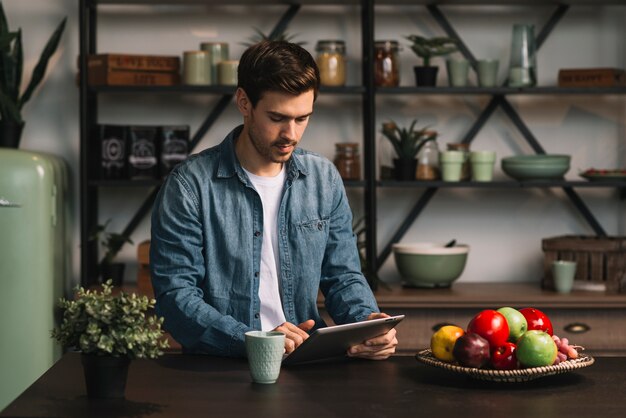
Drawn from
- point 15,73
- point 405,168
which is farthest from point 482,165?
point 15,73

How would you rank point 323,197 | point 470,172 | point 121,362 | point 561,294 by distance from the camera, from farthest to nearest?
point 470,172 → point 561,294 → point 323,197 → point 121,362

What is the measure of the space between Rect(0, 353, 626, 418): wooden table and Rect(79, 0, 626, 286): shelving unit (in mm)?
1935

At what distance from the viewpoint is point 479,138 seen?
14.5 feet

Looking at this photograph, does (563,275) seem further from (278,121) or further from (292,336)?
(292,336)

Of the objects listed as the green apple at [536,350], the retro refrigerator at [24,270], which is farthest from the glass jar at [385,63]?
the green apple at [536,350]

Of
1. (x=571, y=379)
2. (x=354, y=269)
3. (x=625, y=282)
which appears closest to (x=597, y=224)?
(x=625, y=282)

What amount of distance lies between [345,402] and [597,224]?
9.35 feet

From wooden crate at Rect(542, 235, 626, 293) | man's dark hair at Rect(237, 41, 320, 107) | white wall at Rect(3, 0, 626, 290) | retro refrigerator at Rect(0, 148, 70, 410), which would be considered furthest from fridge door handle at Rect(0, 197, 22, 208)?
wooden crate at Rect(542, 235, 626, 293)

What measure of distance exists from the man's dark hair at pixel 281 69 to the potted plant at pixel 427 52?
1.77 meters

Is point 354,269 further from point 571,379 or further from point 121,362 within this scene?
point 121,362

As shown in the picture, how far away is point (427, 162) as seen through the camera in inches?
166

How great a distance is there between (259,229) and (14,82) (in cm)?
202

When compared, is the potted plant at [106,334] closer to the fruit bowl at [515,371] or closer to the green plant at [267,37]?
the fruit bowl at [515,371]

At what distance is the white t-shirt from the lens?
258 centimetres
